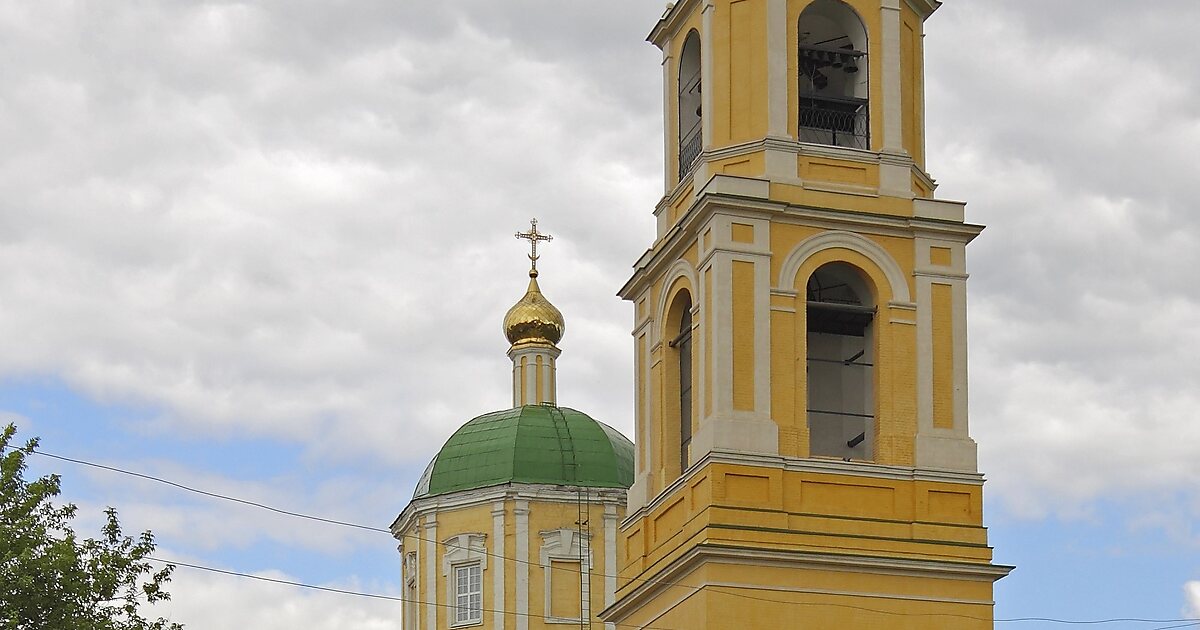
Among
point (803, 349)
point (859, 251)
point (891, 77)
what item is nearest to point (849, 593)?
point (803, 349)

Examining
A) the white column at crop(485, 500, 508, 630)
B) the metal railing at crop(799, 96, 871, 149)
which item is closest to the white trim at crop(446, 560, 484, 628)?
the white column at crop(485, 500, 508, 630)

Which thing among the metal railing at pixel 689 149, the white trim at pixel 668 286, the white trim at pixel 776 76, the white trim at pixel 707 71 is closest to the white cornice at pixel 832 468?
the white trim at pixel 668 286

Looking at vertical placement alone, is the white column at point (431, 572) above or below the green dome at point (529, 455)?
below

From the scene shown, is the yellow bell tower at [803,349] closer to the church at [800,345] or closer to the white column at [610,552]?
the church at [800,345]

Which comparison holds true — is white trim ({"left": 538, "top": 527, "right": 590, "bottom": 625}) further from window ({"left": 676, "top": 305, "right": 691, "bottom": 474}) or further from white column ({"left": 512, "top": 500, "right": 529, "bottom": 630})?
window ({"left": 676, "top": 305, "right": 691, "bottom": 474})

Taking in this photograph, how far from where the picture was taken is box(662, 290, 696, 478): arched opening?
3144 centimetres

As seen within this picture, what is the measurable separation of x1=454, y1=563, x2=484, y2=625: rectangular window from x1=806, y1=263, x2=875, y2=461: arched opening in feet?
52.5

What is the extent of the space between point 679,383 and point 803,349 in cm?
205

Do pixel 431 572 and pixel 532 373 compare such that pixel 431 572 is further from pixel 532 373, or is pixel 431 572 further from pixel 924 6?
pixel 924 6

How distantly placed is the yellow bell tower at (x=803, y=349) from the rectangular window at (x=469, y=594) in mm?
14820

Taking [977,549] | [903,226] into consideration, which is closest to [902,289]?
[903,226]

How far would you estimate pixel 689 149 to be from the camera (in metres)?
33.0

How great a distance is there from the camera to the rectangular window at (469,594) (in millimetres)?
46750

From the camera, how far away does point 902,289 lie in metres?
30.9
